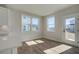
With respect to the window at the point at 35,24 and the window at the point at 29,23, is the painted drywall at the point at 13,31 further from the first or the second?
the window at the point at 35,24

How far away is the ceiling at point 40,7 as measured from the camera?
1.04 metres

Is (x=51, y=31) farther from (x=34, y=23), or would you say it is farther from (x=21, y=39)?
(x=21, y=39)

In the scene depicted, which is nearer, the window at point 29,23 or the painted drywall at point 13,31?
the painted drywall at point 13,31

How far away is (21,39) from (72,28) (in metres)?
0.83

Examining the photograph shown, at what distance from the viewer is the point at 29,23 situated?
4.01 feet

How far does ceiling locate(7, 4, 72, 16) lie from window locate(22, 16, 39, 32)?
0.40 feet

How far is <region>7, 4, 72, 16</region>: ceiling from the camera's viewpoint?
1.04 metres

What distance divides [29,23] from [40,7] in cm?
32

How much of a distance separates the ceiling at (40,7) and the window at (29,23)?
0.12 meters

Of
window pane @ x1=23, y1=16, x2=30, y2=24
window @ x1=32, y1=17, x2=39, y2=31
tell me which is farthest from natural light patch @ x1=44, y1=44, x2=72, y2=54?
window pane @ x1=23, y1=16, x2=30, y2=24

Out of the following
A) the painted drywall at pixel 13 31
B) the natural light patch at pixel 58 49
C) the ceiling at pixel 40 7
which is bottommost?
the natural light patch at pixel 58 49

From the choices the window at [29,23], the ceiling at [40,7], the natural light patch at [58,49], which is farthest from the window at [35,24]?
the natural light patch at [58,49]

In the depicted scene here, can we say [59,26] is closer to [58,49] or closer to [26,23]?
[58,49]
